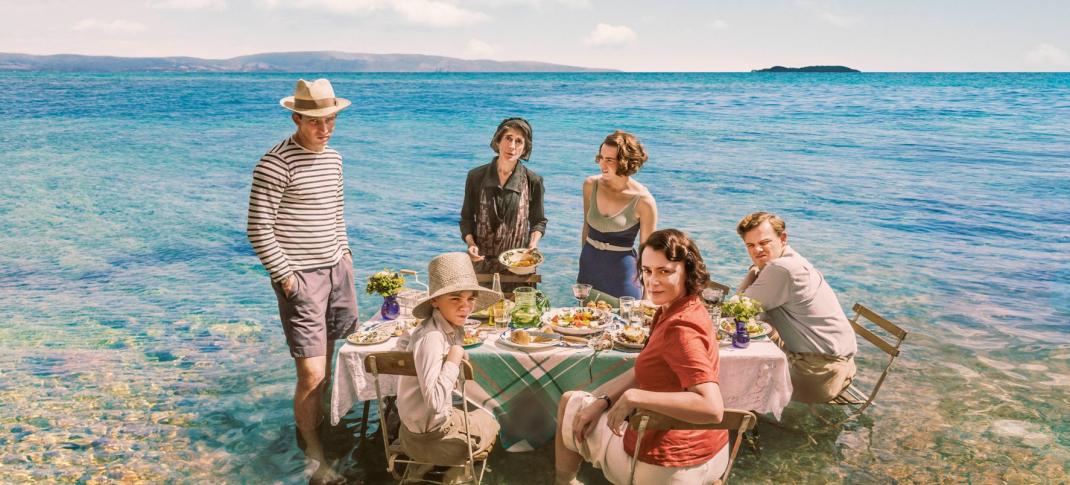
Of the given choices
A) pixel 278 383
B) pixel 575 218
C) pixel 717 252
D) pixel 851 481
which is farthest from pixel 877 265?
A: pixel 278 383

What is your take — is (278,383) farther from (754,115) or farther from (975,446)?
(754,115)

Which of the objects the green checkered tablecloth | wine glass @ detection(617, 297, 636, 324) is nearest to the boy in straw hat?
the green checkered tablecloth

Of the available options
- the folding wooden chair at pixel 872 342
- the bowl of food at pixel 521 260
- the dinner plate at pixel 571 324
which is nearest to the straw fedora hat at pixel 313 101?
the bowl of food at pixel 521 260

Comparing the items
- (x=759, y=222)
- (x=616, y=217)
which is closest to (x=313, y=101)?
(x=616, y=217)

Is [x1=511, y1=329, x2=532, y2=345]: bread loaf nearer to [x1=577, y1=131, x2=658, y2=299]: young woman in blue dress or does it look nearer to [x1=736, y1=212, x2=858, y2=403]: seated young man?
[x1=736, y1=212, x2=858, y2=403]: seated young man

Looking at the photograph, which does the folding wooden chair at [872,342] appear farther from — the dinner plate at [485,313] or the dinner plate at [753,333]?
the dinner plate at [485,313]

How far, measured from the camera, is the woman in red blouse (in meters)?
2.98

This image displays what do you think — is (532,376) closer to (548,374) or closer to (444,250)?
(548,374)

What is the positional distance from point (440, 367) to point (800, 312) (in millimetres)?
2691

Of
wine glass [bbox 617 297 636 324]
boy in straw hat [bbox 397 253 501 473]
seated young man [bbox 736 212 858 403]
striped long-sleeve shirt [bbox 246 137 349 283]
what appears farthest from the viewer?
wine glass [bbox 617 297 636 324]

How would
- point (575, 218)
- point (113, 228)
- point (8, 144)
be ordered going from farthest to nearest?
1. point (8, 144)
2. point (575, 218)
3. point (113, 228)

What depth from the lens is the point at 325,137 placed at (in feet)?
14.3

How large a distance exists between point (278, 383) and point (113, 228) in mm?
10190

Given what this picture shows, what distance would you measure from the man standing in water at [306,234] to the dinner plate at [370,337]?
258 mm
